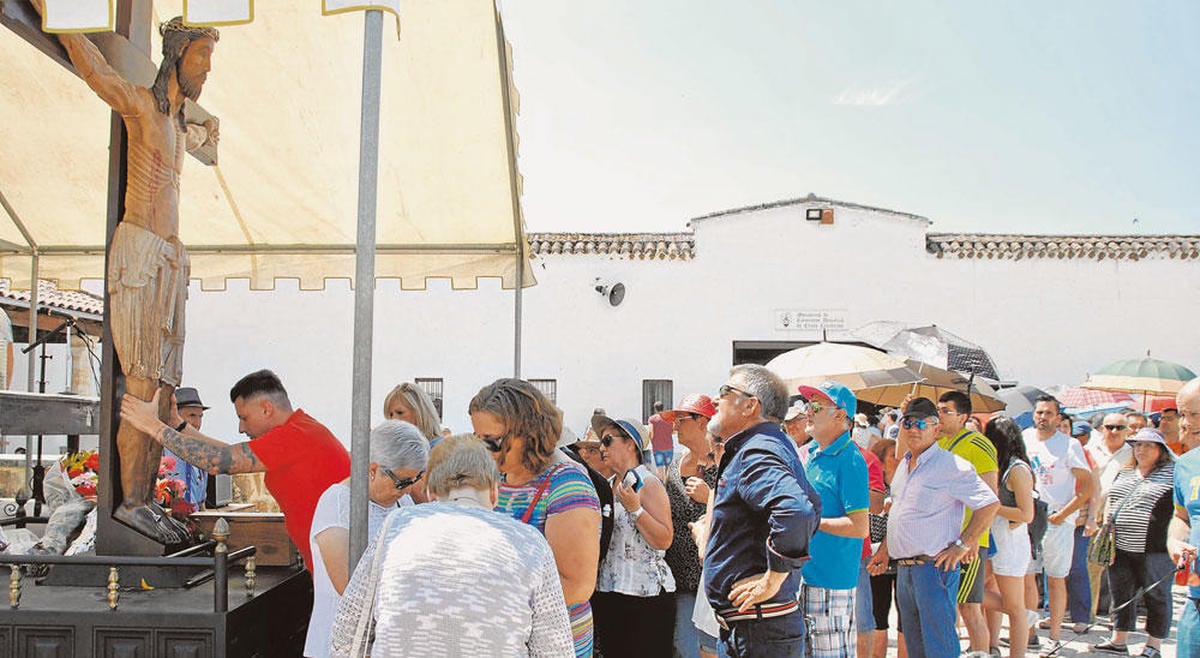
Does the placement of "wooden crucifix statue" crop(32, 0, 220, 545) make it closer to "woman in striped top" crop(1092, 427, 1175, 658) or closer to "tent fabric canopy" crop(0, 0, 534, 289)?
"tent fabric canopy" crop(0, 0, 534, 289)

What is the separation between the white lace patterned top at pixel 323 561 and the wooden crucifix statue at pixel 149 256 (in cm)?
88

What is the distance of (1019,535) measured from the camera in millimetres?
5395

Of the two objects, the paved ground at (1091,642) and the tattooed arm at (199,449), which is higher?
the tattooed arm at (199,449)

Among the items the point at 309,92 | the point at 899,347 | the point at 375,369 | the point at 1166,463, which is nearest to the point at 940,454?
the point at 1166,463

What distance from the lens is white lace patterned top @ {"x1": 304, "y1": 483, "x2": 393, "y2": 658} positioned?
107 inches

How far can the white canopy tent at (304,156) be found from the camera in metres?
4.56

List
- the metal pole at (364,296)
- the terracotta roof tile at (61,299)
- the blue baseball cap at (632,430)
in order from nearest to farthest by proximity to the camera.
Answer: the metal pole at (364,296)
the blue baseball cap at (632,430)
the terracotta roof tile at (61,299)

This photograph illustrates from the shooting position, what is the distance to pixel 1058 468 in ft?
21.7

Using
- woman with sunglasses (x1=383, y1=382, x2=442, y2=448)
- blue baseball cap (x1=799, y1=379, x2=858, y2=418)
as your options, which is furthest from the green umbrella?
woman with sunglasses (x1=383, y1=382, x2=442, y2=448)

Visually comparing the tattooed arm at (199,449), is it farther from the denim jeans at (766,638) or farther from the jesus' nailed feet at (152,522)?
the denim jeans at (766,638)

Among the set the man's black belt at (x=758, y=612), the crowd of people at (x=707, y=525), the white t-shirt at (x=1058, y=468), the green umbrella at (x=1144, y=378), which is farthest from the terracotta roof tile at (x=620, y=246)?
the man's black belt at (x=758, y=612)

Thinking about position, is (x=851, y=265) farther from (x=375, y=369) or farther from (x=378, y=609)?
(x=378, y=609)

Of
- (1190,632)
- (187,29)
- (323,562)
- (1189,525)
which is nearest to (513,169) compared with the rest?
(187,29)

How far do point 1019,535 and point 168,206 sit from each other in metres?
5.09
